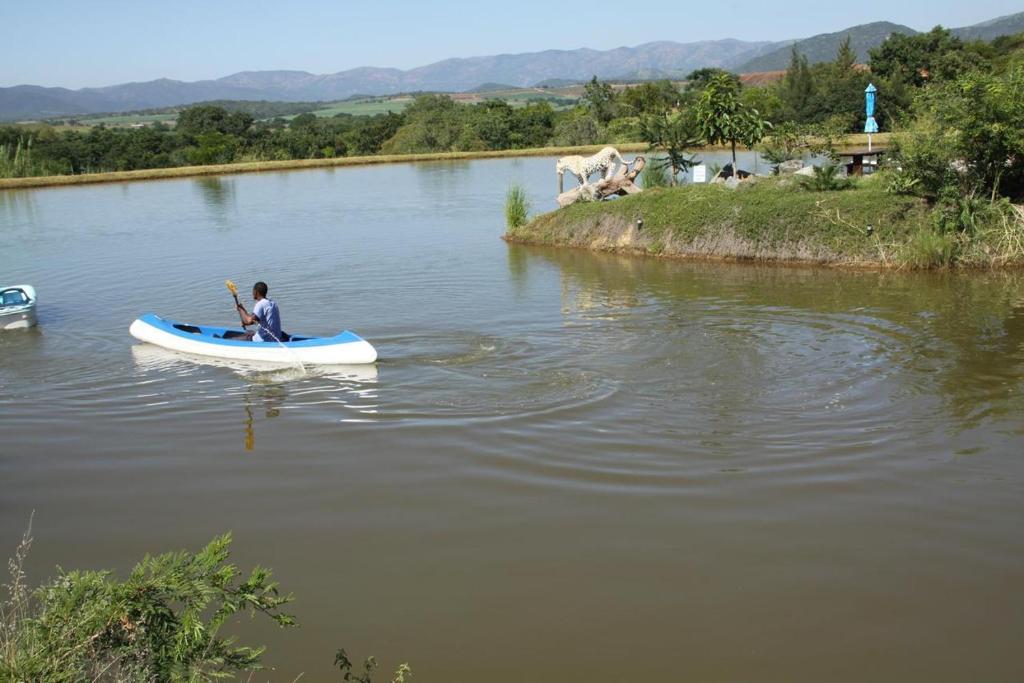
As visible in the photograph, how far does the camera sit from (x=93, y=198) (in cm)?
3888

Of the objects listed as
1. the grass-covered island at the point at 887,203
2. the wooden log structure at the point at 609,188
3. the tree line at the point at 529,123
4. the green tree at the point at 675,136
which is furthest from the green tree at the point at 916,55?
the grass-covered island at the point at 887,203

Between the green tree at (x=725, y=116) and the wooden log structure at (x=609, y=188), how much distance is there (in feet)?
6.85

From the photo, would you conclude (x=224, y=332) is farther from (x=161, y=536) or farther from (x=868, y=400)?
(x=868, y=400)

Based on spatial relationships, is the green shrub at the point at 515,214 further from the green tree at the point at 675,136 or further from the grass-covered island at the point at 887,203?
the green tree at the point at 675,136

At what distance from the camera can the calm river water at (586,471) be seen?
6.09 m

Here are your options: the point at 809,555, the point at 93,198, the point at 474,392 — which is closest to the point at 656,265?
the point at 474,392

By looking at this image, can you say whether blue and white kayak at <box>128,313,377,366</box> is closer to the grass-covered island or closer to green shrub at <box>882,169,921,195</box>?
the grass-covered island

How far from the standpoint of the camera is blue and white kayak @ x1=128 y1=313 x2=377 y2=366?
40.4 feet

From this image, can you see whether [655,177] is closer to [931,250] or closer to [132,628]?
[931,250]

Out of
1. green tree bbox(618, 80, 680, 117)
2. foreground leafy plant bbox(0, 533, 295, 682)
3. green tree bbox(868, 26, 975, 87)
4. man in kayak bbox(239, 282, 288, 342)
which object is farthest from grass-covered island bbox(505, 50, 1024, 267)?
green tree bbox(618, 80, 680, 117)

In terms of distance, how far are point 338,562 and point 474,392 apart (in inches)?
170

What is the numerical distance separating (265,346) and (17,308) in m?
5.57

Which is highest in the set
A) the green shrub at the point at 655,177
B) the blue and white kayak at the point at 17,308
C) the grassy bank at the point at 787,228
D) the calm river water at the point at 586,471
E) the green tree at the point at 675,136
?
the green tree at the point at 675,136

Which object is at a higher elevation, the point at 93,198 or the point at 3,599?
the point at 93,198
